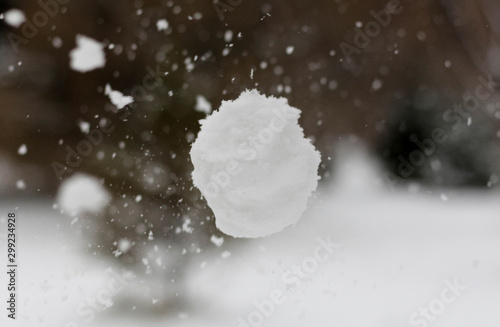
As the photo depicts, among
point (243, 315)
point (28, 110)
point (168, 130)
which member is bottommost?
point (243, 315)

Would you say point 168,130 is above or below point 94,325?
above

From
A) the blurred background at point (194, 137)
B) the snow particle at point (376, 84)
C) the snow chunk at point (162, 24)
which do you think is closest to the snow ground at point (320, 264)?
the blurred background at point (194, 137)

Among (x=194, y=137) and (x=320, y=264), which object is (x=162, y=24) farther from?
(x=320, y=264)

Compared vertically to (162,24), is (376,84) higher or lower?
lower

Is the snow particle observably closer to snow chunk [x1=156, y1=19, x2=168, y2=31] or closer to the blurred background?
the blurred background

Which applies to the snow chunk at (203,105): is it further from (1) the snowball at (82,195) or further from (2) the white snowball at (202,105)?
(1) the snowball at (82,195)

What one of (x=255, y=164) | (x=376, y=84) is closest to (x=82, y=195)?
(x=255, y=164)

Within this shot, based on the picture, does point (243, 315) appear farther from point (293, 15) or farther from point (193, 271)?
point (293, 15)

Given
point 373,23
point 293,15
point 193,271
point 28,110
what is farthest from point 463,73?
point 28,110
